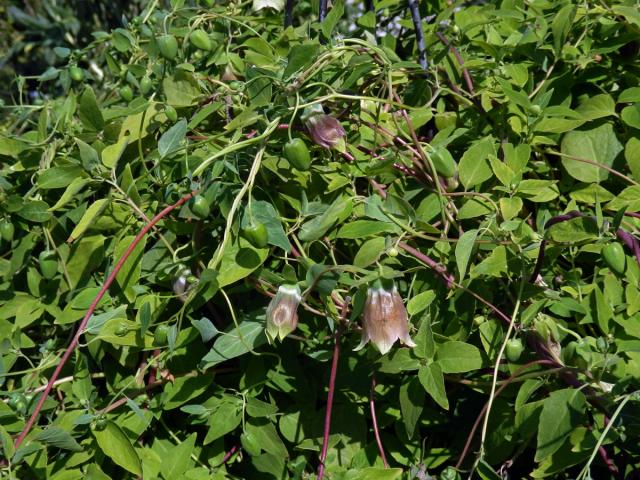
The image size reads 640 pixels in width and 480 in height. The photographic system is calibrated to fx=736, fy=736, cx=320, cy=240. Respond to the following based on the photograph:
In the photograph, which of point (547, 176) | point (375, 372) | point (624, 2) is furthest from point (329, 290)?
point (624, 2)

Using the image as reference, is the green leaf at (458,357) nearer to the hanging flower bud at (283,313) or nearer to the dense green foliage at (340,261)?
the dense green foliage at (340,261)

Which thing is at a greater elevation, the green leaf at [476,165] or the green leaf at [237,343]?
the green leaf at [476,165]

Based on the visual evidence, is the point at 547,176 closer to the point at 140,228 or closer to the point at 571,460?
the point at 571,460

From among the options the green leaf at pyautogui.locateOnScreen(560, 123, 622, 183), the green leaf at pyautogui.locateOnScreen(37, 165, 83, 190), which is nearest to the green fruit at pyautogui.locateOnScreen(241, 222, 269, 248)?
the green leaf at pyautogui.locateOnScreen(37, 165, 83, 190)

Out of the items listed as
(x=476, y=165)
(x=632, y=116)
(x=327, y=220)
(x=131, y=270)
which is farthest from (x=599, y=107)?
(x=131, y=270)

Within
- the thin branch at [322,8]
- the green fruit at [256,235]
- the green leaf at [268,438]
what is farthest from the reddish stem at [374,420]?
the thin branch at [322,8]

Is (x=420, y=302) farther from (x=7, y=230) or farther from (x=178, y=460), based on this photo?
(x=7, y=230)
